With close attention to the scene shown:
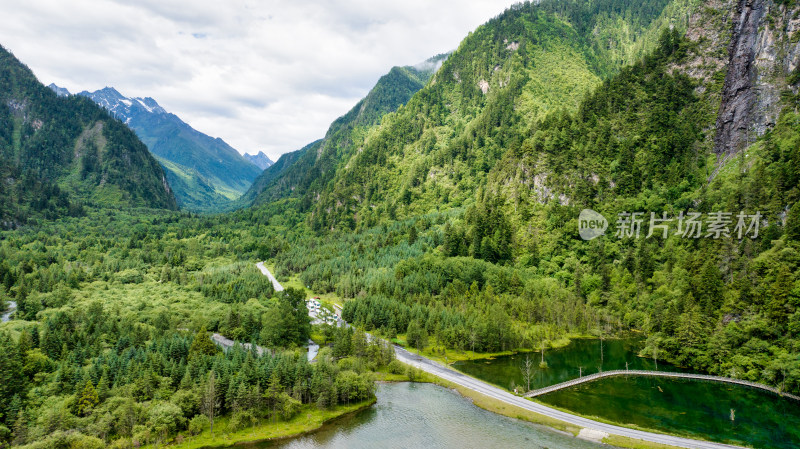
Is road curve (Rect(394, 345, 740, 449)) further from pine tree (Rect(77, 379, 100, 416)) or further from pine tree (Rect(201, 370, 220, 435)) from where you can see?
pine tree (Rect(77, 379, 100, 416))

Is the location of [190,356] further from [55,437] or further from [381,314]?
[381,314]

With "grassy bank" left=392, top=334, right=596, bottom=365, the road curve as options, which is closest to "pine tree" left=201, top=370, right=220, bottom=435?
the road curve

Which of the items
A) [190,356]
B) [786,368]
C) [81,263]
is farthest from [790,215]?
[81,263]

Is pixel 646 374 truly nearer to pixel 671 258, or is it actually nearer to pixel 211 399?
pixel 671 258

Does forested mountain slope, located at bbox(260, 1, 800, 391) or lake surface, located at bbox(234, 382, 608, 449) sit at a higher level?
forested mountain slope, located at bbox(260, 1, 800, 391)

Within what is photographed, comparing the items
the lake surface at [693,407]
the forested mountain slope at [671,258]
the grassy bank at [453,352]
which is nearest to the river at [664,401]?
the lake surface at [693,407]
